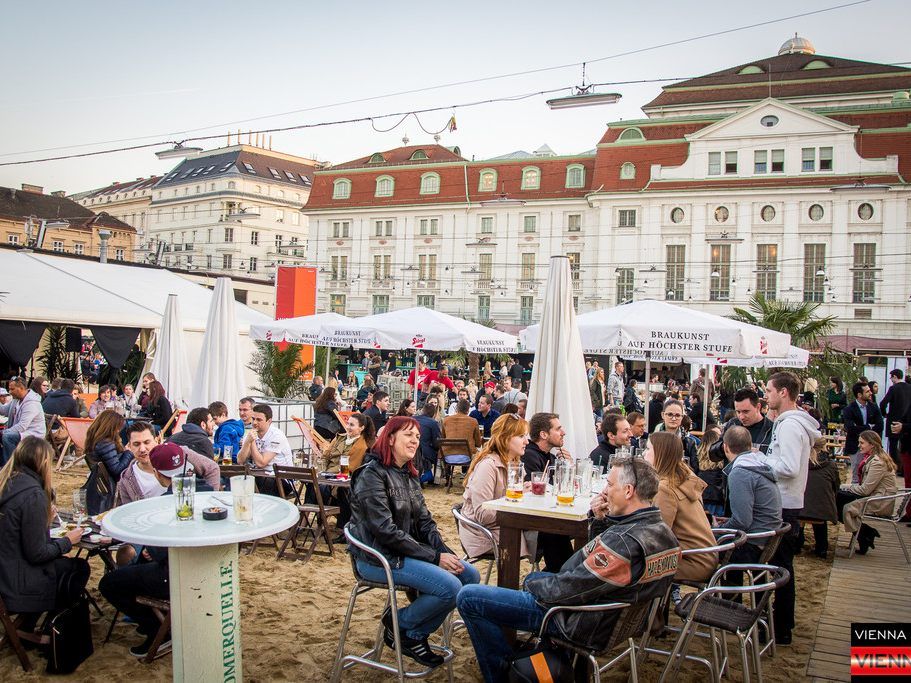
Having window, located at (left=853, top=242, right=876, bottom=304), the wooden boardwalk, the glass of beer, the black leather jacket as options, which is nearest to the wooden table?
the glass of beer

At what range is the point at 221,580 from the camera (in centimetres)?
371

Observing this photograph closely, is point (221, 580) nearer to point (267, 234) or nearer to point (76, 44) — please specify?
point (76, 44)

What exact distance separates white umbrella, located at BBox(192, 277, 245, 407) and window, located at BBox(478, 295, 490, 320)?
35.5 metres

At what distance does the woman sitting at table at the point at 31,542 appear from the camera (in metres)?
3.92

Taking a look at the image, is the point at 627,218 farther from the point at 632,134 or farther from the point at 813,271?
the point at 813,271

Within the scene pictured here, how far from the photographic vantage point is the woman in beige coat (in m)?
7.53

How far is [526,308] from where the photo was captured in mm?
45344

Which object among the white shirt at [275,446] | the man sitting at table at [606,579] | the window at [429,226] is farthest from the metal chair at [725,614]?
the window at [429,226]

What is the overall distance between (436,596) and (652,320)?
6.12 meters

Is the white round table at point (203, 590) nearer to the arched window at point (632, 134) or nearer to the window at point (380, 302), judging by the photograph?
the arched window at point (632, 134)

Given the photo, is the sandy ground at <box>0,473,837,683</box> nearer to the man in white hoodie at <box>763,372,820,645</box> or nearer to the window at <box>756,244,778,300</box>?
the man in white hoodie at <box>763,372,820,645</box>

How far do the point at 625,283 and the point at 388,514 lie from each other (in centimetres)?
3927

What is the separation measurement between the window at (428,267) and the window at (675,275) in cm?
1517

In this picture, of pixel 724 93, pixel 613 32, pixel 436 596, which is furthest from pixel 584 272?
pixel 436 596
